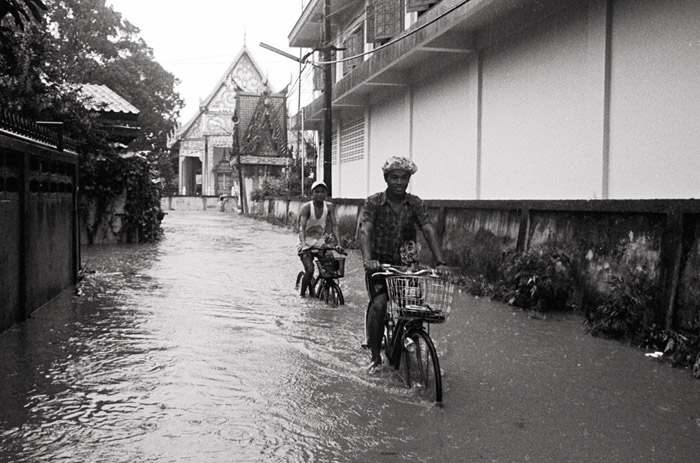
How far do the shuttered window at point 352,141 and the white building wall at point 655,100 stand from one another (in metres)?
13.8

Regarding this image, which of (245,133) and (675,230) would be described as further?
(245,133)

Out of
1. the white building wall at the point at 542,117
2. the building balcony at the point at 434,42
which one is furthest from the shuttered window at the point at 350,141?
the white building wall at the point at 542,117

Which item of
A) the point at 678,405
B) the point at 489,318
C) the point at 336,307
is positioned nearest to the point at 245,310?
the point at 336,307

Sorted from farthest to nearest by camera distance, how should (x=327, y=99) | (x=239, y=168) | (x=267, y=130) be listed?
(x=267, y=130) < (x=239, y=168) < (x=327, y=99)

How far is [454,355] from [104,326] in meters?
4.08

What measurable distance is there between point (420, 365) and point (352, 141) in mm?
19032

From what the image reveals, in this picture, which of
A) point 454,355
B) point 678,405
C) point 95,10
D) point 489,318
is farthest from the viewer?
point 95,10

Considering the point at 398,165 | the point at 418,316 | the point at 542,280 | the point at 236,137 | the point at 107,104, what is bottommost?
the point at 542,280

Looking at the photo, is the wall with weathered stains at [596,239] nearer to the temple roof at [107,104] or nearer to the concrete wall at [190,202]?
the temple roof at [107,104]

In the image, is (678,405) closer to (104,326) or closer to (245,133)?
(104,326)

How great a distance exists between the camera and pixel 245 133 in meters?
43.2

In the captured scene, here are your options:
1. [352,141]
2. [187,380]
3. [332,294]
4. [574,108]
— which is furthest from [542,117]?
[352,141]

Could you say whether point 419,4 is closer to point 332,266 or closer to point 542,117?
point 542,117

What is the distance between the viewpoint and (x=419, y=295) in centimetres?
513
